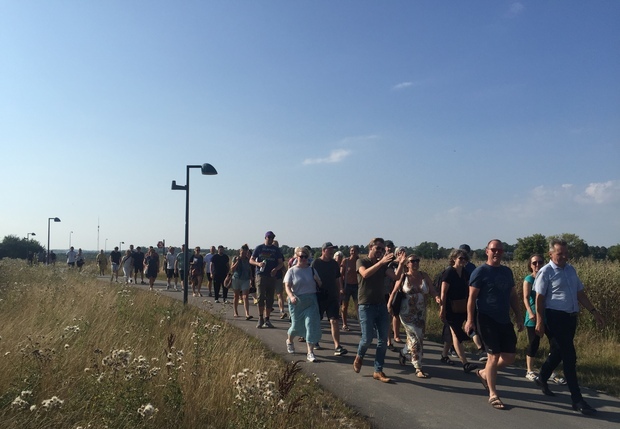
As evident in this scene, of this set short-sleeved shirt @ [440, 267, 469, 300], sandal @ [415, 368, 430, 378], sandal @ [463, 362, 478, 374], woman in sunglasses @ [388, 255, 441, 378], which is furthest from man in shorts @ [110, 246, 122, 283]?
sandal @ [463, 362, 478, 374]

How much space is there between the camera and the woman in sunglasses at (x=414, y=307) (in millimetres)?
7551

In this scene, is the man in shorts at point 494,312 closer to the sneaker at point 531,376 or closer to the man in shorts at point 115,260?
the sneaker at point 531,376

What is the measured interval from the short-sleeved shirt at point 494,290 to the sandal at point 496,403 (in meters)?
0.94

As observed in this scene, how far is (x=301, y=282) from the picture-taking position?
8562 mm

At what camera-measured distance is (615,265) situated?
43.8 feet

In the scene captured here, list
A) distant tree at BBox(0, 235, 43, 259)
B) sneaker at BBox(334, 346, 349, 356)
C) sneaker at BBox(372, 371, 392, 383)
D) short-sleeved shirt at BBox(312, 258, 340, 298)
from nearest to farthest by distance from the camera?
sneaker at BBox(372, 371, 392, 383), sneaker at BBox(334, 346, 349, 356), short-sleeved shirt at BBox(312, 258, 340, 298), distant tree at BBox(0, 235, 43, 259)

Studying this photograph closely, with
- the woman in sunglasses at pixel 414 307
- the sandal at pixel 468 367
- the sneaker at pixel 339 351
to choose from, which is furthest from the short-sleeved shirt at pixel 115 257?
the sandal at pixel 468 367

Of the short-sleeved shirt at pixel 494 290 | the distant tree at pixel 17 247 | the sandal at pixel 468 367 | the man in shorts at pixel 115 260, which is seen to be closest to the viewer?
the short-sleeved shirt at pixel 494 290

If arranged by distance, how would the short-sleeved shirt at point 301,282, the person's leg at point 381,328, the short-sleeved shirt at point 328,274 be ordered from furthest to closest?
the short-sleeved shirt at point 328,274
the short-sleeved shirt at point 301,282
the person's leg at point 381,328

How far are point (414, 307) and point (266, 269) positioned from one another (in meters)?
4.26

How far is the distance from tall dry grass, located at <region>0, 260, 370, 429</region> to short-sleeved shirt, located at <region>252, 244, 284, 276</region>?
3.04 m

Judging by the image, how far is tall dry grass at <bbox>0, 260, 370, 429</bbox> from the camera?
405cm

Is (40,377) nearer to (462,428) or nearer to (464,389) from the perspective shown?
(462,428)

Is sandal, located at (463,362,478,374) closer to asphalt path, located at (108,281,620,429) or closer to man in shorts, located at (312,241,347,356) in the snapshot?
asphalt path, located at (108,281,620,429)
